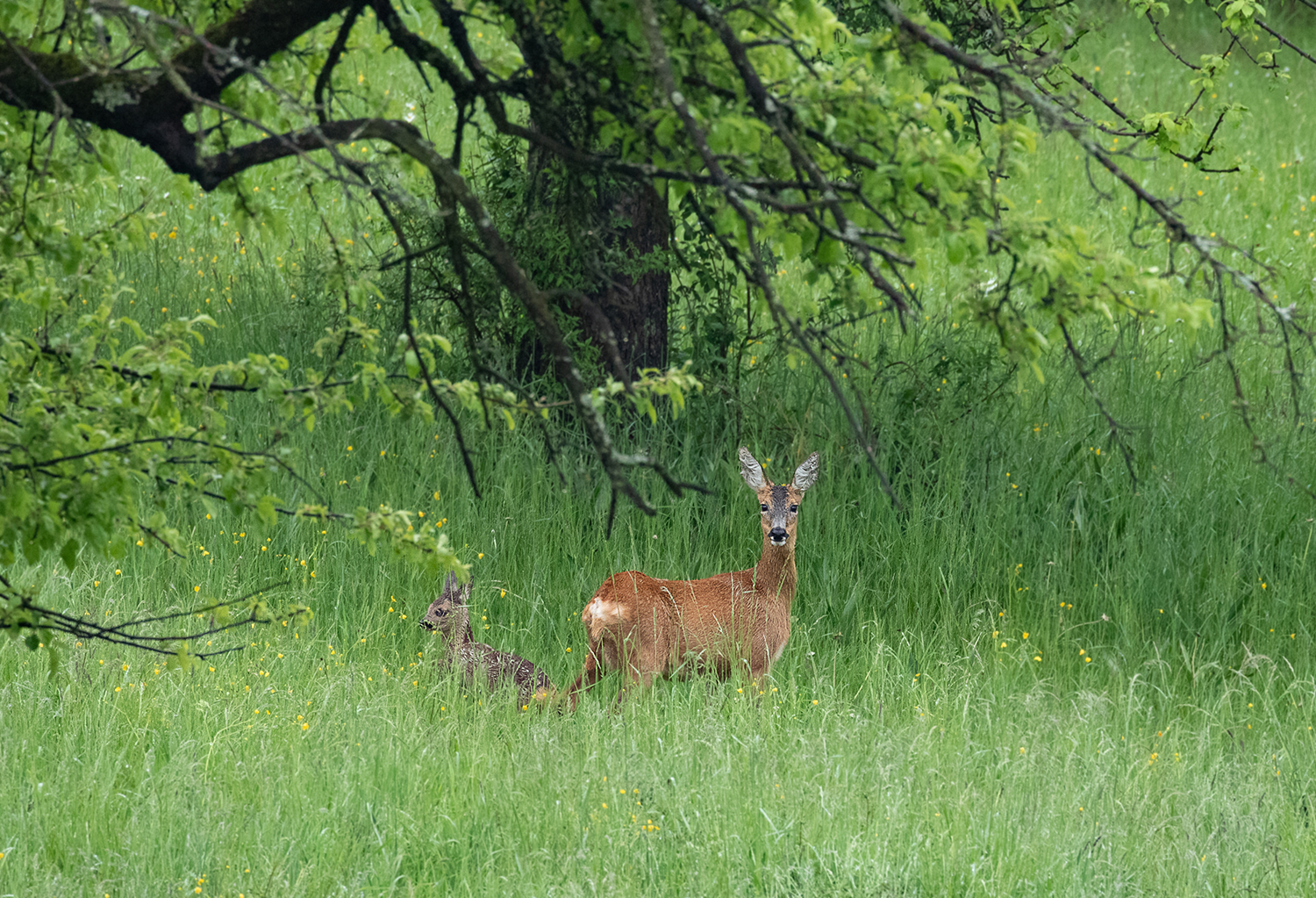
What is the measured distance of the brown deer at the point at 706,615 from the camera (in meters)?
6.27

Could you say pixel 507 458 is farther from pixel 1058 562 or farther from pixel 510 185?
pixel 1058 562

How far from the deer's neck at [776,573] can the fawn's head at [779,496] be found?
56 mm

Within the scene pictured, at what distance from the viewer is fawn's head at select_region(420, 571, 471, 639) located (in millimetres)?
6625

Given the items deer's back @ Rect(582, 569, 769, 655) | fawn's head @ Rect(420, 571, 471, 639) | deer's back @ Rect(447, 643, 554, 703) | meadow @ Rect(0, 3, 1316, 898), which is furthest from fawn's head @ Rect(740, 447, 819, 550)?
fawn's head @ Rect(420, 571, 471, 639)

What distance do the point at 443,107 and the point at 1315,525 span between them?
12.2 meters

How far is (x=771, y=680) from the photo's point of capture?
639cm

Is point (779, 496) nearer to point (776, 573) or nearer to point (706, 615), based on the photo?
point (776, 573)

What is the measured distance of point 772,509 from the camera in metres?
6.80

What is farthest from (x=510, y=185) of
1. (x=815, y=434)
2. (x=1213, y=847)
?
(x=1213, y=847)

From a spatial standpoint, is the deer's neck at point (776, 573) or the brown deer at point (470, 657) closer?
the brown deer at point (470, 657)

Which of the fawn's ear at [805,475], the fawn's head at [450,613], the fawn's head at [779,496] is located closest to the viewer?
the fawn's head at [450,613]

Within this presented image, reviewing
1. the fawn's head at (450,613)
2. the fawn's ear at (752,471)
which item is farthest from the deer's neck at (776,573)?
the fawn's head at (450,613)

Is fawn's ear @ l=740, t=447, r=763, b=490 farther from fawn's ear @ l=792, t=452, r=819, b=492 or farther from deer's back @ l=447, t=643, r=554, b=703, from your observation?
deer's back @ l=447, t=643, r=554, b=703

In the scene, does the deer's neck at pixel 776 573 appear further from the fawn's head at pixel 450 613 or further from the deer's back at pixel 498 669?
the fawn's head at pixel 450 613
